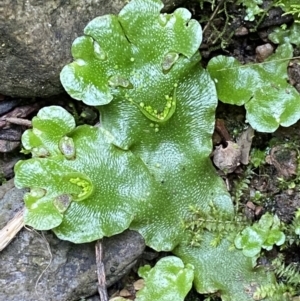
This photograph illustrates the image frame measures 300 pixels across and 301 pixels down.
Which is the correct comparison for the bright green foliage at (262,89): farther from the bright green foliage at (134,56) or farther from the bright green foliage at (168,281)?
the bright green foliage at (168,281)

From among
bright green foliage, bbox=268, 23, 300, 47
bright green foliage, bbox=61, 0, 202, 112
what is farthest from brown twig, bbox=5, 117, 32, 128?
bright green foliage, bbox=268, 23, 300, 47

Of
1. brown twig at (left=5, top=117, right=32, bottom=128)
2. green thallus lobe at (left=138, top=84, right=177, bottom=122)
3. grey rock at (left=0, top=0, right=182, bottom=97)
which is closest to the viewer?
grey rock at (left=0, top=0, right=182, bottom=97)

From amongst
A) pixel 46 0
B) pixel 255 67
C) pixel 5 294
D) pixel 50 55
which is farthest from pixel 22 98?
pixel 255 67

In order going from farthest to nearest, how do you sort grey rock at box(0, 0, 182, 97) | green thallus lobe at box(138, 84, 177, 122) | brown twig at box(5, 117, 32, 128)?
brown twig at box(5, 117, 32, 128)
green thallus lobe at box(138, 84, 177, 122)
grey rock at box(0, 0, 182, 97)

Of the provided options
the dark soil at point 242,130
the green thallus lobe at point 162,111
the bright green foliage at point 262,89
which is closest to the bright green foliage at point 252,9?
the dark soil at point 242,130

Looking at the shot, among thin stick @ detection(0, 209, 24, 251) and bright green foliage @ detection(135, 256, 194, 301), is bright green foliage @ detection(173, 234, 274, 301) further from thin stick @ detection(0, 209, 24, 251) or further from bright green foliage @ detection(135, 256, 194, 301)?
thin stick @ detection(0, 209, 24, 251)

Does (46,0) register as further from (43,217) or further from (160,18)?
(43,217)
